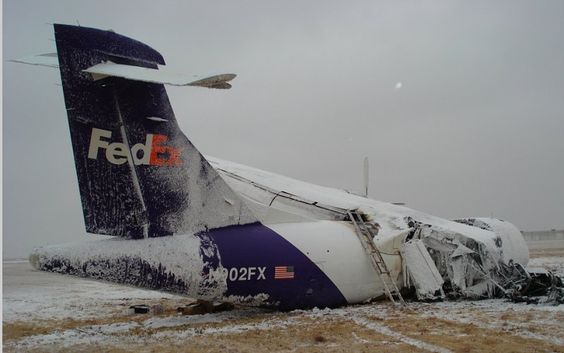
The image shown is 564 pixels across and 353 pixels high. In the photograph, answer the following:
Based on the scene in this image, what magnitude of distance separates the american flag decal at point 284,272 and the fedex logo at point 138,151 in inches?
106

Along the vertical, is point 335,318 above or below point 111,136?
below

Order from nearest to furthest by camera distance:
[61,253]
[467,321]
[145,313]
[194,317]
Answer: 1. [61,253]
2. [467,321]
3. [194,317]
4. [145,313]

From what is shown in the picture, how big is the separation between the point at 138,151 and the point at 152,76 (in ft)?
6.61

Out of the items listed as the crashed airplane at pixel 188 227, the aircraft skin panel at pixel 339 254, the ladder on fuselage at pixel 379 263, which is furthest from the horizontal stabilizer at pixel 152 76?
the ladder on fuselage at pixel 379 263

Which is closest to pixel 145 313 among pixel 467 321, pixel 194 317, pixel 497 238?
pixel 194 317

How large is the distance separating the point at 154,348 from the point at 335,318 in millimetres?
3425

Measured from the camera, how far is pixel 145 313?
1100cm

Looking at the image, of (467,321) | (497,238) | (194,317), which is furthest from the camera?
(497,238)

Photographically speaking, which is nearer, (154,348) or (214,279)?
(154,348)

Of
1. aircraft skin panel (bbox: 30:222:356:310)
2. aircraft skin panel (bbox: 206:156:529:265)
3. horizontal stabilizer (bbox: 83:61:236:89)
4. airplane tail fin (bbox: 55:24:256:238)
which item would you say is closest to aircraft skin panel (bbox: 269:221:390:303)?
aircraft skin panel (bbox: 30:222:356:310)

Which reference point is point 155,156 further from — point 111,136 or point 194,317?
point 194,317

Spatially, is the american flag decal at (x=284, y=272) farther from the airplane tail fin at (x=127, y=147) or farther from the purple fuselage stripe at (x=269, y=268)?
the airplane tail fin at (x=127, y=147)

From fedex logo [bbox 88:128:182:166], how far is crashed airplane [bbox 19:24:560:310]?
17mm

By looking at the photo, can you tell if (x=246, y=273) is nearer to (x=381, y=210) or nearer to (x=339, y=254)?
(x=339, y=254)
